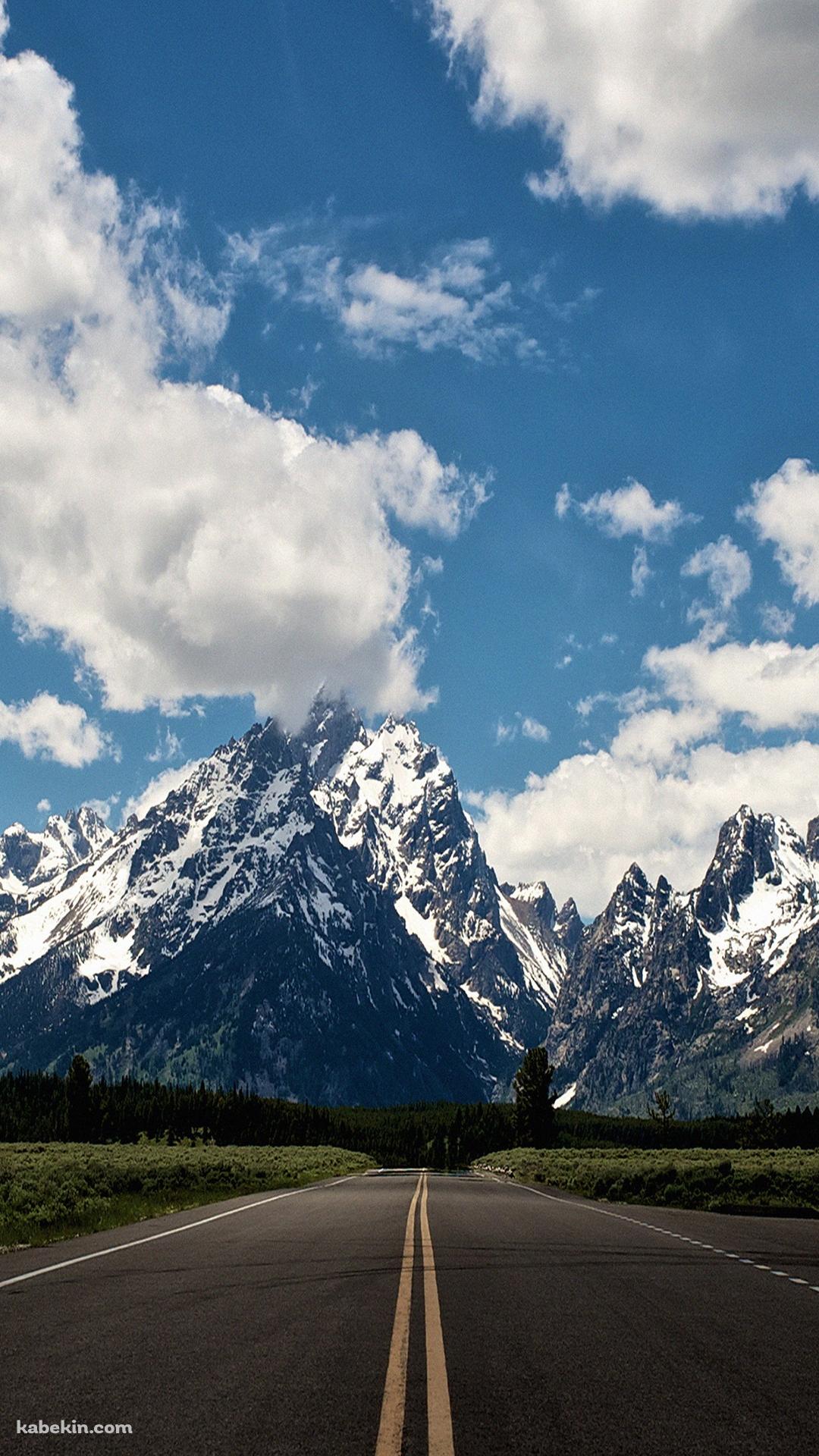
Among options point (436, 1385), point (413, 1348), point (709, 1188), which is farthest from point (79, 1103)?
point (436, 1385)

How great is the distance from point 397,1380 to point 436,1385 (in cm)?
34

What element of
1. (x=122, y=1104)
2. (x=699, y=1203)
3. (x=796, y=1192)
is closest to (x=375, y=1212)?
(x=699, y=1203)

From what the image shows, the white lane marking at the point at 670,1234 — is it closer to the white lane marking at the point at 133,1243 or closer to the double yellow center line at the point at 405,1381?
the double yellow center line at the point at 405,1381

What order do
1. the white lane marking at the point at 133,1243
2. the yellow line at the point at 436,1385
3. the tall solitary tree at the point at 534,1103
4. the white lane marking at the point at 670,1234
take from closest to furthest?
the yellow line at the point at 436,1385 → the white lane marking at the point at 133,1243 → the white lane marking at the point at 670,1234 → the tall solitary tree at the point at 534,1103

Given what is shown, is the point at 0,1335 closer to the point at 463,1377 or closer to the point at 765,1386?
the point at 463,1377

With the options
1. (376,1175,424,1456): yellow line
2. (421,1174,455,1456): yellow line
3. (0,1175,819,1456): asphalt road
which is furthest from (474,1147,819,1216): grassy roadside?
(421,1174,455,1456): yellow line

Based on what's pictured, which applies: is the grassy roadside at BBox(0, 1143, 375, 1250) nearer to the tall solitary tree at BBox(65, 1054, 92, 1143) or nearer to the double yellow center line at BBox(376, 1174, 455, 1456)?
the double yellow center line at BBox(376, 1174, 455, 1456)

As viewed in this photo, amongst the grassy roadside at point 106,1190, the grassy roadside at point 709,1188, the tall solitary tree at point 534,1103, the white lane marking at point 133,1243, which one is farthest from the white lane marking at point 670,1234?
the tall solitary tree at point 534,1103

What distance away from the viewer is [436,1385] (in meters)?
9.05

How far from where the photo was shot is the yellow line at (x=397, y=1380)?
738 centimetres

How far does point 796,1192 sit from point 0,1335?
32910 mm

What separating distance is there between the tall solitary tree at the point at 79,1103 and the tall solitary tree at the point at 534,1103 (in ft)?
192

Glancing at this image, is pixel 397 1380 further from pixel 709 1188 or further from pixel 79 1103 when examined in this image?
pixel 79 1103

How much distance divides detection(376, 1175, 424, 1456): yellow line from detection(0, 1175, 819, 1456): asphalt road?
3cm
